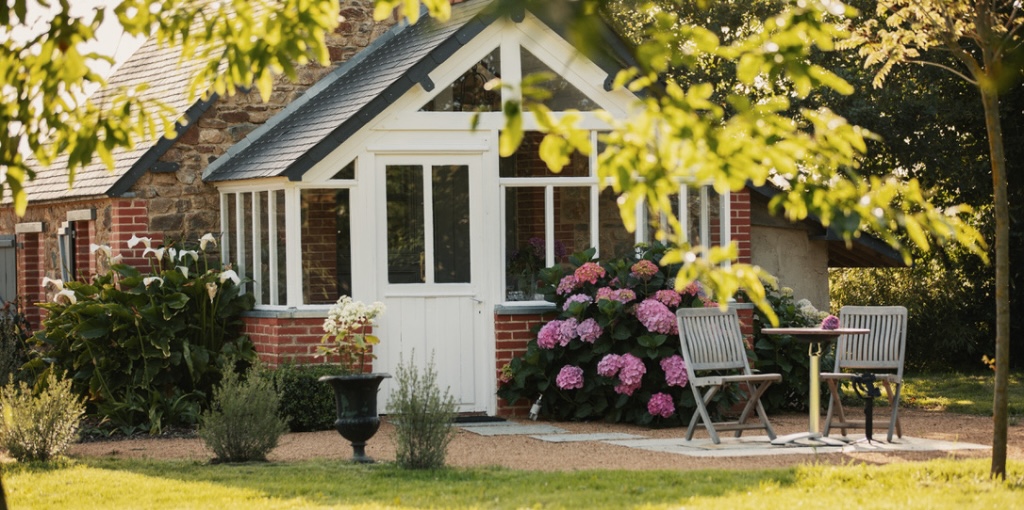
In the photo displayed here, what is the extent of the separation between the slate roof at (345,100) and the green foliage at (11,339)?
2734 millimetres

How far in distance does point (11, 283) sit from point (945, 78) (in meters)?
13.6

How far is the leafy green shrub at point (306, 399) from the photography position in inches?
486

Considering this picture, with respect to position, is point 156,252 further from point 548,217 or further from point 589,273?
point 589,273

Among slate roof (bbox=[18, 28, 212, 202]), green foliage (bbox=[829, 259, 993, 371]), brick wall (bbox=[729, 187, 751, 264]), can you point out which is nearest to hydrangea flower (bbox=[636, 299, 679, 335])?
brick wall (bbox=[729, 187, 751, 264])

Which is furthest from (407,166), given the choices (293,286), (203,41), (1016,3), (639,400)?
(203,41)

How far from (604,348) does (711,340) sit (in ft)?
4.01

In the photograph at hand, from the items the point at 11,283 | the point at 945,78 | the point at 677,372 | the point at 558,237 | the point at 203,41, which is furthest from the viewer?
the point at 945,78

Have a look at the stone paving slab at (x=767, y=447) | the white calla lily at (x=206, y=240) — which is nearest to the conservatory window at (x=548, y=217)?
the stone paving slab at (x=767, y=447)

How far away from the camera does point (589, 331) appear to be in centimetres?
1250

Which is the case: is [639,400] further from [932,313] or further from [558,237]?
[932,313]

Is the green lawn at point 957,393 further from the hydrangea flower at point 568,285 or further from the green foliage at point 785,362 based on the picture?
the hydrangea flower at point 568,285

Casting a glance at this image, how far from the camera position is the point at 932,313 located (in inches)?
867

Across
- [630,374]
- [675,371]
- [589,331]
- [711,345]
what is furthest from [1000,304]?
[589,331]

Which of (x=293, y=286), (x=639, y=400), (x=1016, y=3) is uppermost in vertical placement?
(x=1016, y=3)
